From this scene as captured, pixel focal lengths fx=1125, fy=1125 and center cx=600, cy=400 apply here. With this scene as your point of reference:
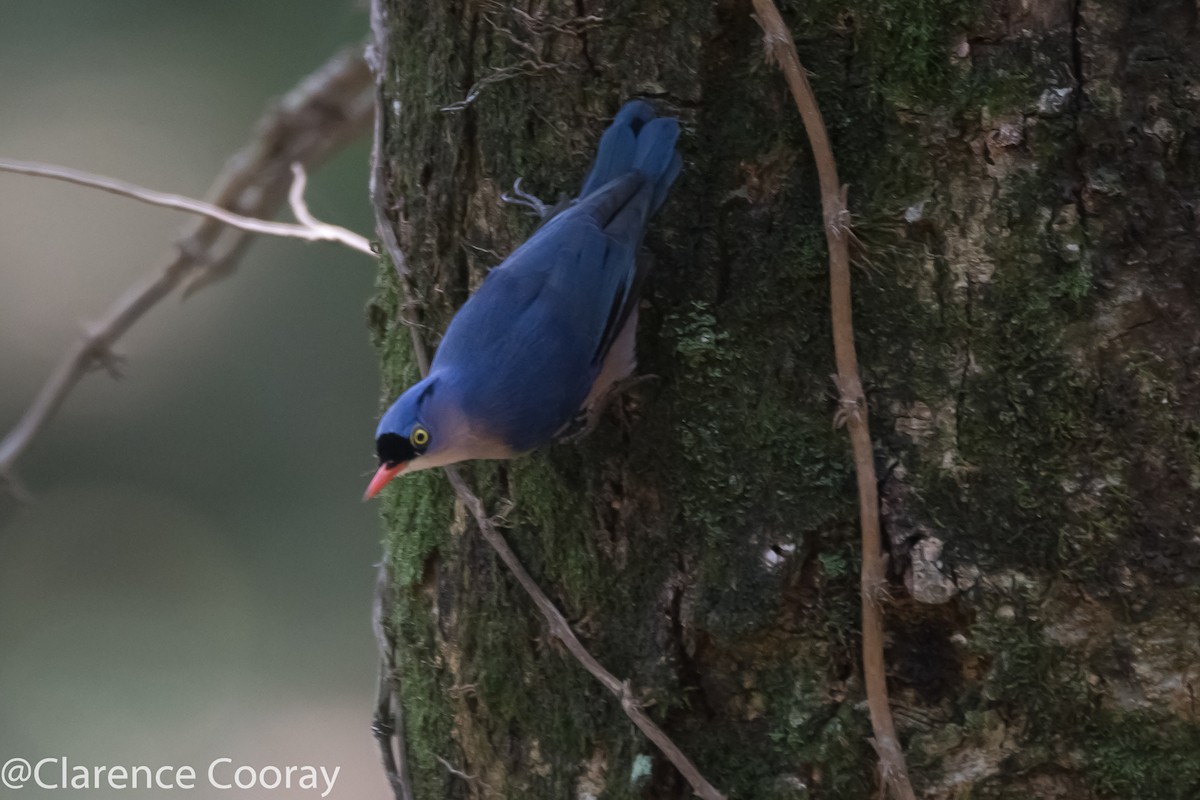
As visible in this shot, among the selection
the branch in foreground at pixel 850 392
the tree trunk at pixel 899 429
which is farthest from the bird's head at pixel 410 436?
the branch in foreground at pixel 850 392

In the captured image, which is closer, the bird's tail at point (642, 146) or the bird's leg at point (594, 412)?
the bird's tail at point (642, 146)

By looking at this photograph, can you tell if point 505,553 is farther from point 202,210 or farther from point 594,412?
point 202,210

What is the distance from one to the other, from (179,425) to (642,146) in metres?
5.04

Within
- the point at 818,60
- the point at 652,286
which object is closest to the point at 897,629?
the point at 652,286

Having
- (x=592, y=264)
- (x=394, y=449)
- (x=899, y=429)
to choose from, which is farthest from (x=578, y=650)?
(x=592, y=264)

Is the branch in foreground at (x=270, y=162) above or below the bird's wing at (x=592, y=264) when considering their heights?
above

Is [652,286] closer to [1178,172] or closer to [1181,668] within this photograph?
[1178,172]

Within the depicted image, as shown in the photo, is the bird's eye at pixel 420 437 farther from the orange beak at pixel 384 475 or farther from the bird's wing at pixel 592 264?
the bird's wing at pixel 592 264

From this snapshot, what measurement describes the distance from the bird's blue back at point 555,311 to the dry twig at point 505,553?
0.47ft

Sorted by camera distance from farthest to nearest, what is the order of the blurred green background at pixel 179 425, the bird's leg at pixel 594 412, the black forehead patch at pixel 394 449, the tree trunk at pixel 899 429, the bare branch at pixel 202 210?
the blurred green background at pixel 179 425 → the bare branch at pixel 202 210 → the black forehead patch at pixel 394 449 → the bird's leg at pixel 594 412 → the tree trunk at pixel 899 429

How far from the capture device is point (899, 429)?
178 centimetres

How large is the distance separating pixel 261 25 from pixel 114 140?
1.06 m

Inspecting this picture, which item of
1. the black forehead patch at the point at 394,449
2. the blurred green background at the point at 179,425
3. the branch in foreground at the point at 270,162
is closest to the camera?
the black forehead patch at the point at 394,449

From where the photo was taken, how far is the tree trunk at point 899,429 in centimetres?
169
